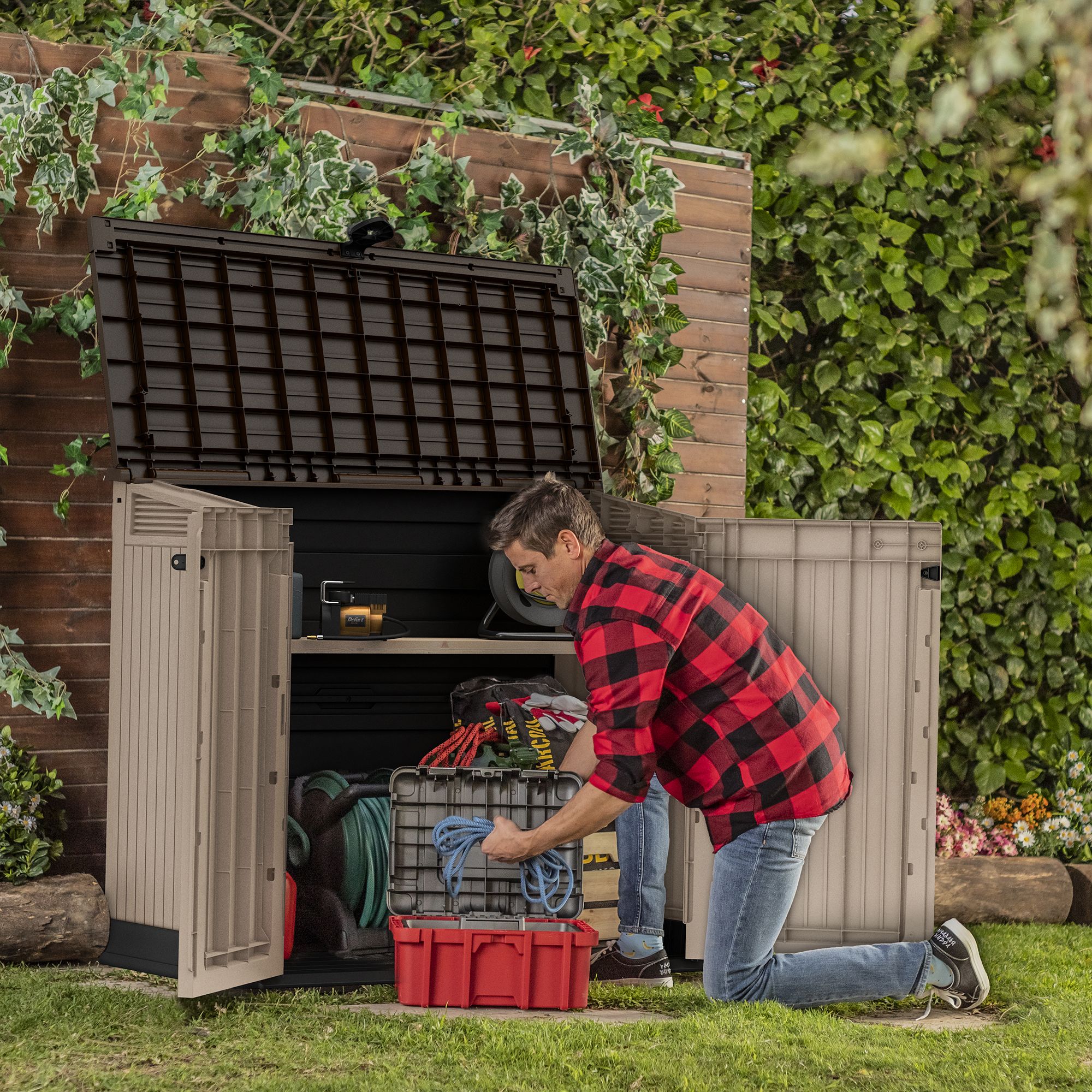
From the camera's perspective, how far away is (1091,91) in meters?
1.53

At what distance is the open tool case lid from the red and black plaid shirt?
59 cm

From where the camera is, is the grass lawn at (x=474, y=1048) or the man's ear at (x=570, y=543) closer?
the grass lawn at (x=474, y=1048)

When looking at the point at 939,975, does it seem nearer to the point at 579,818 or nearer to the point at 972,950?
the point at 972,950

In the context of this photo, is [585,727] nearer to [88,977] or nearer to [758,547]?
[758,547]

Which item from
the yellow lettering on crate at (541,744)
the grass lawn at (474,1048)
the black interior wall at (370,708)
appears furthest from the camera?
the black interior wall at (370,708)

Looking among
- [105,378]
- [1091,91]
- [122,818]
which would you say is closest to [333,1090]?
[122,818]

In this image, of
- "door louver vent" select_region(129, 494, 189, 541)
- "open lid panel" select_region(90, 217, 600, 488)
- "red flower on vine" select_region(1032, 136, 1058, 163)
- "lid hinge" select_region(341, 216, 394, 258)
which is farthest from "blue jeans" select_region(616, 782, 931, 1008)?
"red flower on vine" select_region(1032, 136, 1058, 163)

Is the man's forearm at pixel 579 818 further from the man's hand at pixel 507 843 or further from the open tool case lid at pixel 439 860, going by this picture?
the open tool case lid at pixel 439 860

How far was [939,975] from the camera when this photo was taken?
12.7 ft

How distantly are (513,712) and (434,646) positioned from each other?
0.40 m

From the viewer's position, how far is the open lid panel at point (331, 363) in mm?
4051

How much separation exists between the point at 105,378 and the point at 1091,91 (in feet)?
Answer: 10.2

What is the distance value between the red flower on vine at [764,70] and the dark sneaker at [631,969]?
3853mm

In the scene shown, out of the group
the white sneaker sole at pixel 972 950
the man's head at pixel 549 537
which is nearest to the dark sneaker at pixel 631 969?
the white sneaker sole at pixel 972 950
